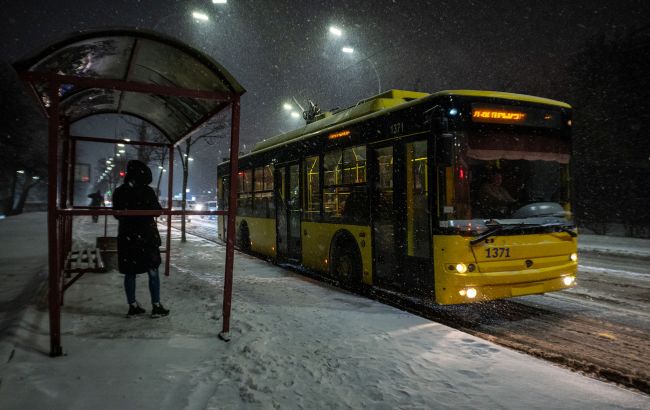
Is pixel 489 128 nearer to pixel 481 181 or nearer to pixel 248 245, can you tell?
pixel 481 181

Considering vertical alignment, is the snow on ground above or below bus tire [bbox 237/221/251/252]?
below

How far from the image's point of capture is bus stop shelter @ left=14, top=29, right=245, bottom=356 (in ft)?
13.9

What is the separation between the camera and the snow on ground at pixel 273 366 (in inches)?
137

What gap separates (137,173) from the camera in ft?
18.7

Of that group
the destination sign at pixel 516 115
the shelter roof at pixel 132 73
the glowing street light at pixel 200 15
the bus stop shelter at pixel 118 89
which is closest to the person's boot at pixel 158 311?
the bus stop shelter at pixel 118 89

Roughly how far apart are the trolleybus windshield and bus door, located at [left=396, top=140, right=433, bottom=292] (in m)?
0.50

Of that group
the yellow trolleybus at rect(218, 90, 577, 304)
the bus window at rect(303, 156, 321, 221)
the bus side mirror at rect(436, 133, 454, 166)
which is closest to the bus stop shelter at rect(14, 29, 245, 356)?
the yellow trolleybus at rect(218, 90, 577, 304)

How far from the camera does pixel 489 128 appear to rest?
6.19m

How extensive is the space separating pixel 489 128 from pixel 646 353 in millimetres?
3377

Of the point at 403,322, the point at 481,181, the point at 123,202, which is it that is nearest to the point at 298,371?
the point at 403,322

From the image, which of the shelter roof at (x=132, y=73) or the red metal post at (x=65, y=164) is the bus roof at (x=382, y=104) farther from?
Result: the red metal post at (x=65, y=164)

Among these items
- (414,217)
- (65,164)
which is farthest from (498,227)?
(65,164)

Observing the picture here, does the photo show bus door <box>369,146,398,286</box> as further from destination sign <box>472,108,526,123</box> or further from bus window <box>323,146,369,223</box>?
destination sign <box>472,108,526,123</box>

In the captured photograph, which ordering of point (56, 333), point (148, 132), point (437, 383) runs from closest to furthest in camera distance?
point (437, 383) → point (56, 333) → point (148, 132)
